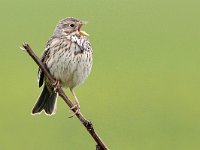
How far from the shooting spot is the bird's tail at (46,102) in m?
7.32

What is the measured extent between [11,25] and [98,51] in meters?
2.27

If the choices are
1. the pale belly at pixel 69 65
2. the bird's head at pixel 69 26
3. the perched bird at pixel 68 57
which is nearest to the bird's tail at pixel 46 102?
the perched bird at pixel 68 57

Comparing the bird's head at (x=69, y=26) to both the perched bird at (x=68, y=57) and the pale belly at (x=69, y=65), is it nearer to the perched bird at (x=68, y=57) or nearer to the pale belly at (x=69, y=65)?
the perched bird at (x=68, y=57)

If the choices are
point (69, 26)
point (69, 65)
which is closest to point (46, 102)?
point (69, 65)

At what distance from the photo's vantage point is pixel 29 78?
16453 millimetres

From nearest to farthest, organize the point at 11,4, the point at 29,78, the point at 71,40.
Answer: the point at 71,40 < the point at 29,78 < the point at 11,4

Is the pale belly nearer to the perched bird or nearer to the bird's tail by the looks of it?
the perched bird

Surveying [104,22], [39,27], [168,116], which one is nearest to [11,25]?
[39,27]

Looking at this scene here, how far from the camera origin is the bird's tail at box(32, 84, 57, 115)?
7.32 m

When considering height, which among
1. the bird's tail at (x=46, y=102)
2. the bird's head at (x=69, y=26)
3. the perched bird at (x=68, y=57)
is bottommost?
the bird's tail at (x=46, y=102)

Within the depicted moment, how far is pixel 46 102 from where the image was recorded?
7.45 m

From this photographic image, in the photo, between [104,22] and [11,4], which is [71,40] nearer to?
[104,22]

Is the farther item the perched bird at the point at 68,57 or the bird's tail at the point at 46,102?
the bird's tail at the point at 46,102

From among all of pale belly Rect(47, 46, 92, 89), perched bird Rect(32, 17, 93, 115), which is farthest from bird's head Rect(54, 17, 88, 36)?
pale belly Rect(47, 46, 92, 89)
